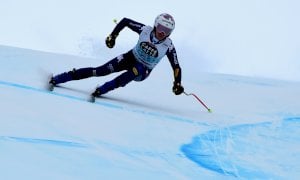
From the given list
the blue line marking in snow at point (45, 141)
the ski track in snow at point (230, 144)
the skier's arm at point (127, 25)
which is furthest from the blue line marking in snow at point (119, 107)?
the blue line marking in snow at point (45, 141)

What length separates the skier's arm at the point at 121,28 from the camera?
15.0ft

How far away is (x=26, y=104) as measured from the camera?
11.9 feet

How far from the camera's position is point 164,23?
4.46m

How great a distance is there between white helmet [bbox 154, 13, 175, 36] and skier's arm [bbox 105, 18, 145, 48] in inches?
9.8

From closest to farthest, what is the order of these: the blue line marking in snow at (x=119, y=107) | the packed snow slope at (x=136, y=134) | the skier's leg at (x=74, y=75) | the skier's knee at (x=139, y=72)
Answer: the packed snow slope at (x=136, y=134) < the blue line marking in snow at (x=119, y=107) < the skier's knee at (x=139, y=72) < the skier's leg at (x=74, y=75)

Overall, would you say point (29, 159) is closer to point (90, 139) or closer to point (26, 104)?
point (90, 139)

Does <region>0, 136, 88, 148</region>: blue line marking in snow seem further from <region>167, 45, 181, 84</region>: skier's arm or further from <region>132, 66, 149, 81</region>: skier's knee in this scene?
<region>167, 45, 181, 84</region>: skier's arm

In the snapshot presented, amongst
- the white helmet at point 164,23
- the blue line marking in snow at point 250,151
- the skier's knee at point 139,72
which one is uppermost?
the white helmet at point 164,23

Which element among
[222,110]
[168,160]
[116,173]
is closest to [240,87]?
[222,110]

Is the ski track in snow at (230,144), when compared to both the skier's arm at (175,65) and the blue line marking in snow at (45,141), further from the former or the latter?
the skier's arm at (175,65)

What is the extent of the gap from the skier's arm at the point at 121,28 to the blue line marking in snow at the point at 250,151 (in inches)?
48.0

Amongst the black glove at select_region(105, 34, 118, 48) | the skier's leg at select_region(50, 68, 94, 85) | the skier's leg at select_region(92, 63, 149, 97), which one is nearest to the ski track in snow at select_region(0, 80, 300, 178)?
the skier's leg at select_region(92, 63, 149, 97)

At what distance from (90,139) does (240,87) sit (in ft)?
15.4

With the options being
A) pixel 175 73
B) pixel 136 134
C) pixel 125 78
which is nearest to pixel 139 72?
pixel 125 78
